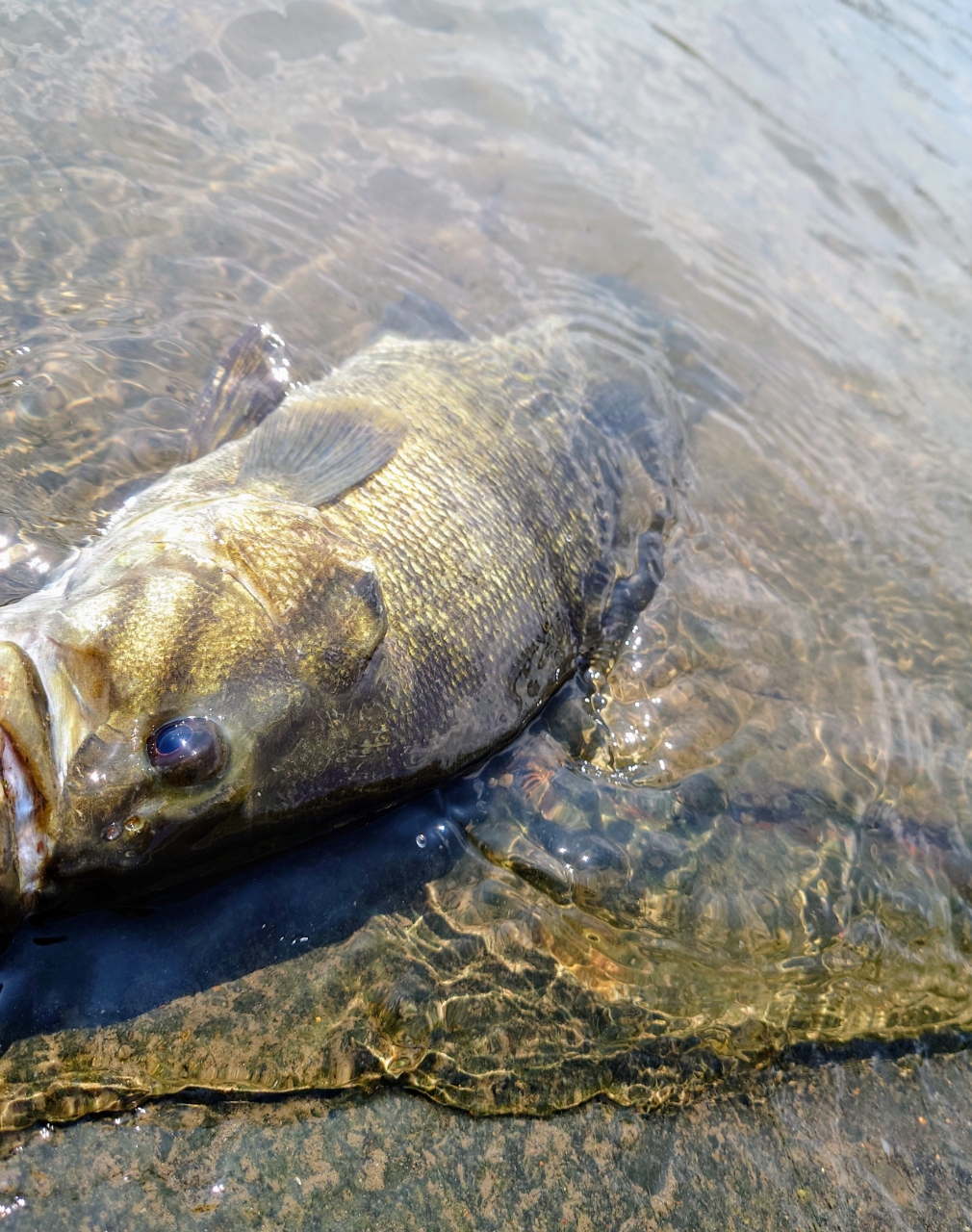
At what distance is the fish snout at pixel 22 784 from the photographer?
2.06 metres

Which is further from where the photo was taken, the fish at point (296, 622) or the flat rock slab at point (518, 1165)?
the fish at point (296, 622)

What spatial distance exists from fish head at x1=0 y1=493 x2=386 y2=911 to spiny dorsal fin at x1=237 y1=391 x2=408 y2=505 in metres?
0.35

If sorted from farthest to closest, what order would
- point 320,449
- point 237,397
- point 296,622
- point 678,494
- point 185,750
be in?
point 678,494
point 237,397
point 320,449
point 296,622
point 185,750

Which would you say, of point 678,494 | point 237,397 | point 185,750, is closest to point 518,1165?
point 185,750

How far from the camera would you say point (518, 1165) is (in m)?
2.41

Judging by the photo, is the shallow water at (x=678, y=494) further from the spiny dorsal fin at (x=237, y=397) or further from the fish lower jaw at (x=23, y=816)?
the fish lower jaw at (x=23, y=816)

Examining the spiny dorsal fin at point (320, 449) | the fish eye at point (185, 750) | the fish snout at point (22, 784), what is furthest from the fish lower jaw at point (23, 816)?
the spiny dorsal fin at point (320, 449)

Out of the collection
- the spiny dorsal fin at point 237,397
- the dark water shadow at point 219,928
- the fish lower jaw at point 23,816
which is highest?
the fish lower jaw at point 23,816

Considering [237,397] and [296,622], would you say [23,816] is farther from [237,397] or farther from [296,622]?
[237,397]

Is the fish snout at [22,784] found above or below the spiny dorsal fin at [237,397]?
above

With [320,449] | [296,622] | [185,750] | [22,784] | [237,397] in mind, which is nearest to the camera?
[22,784]

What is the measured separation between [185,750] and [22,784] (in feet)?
1.29

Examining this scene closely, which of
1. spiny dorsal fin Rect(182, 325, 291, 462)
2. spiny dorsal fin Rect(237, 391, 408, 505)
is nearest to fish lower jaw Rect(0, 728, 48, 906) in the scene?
spiny dorsal fin Rect(237, 391, 408, 505)

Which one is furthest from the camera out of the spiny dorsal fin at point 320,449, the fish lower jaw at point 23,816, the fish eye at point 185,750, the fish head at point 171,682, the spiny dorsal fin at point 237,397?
the spiny dorsal fin at point 237,397
